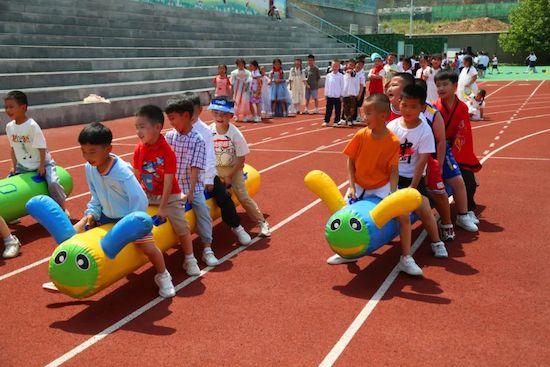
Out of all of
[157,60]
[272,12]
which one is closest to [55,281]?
[157,60]

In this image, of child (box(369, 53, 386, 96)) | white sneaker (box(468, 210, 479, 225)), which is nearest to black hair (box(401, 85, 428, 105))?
white sneaker (box(468, 210, 479, 225))

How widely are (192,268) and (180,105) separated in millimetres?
1585

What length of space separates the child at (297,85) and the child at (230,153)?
1321 centimetres

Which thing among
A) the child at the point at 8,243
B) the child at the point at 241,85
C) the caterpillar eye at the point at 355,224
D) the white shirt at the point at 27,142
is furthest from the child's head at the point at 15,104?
the child at the point at 241,85

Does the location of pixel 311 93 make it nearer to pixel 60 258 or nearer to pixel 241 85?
pixel 241 85

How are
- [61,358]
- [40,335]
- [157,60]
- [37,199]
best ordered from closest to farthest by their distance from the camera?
[61,358]
[40,335]
[37,199]
[157,60]

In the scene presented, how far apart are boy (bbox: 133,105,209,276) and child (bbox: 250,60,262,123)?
12.5 metres

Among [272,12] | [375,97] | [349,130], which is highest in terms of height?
[272,12]

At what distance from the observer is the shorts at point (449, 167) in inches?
256

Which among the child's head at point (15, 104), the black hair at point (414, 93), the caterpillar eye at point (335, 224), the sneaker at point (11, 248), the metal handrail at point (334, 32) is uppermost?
the metal handrail at point (334, 32)

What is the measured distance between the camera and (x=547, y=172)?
31.6 ft

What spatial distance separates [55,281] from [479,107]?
15393 millimetres

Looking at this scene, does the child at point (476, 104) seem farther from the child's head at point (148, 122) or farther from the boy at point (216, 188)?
the child's head at point (148, 122)

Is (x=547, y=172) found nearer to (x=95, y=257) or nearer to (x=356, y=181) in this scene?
(x=356, y=181)
